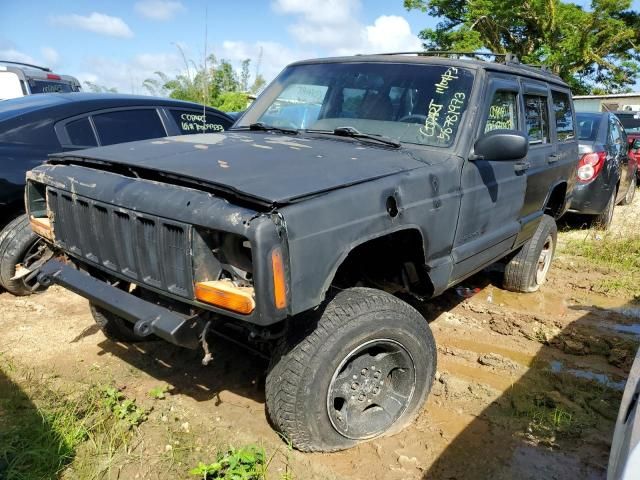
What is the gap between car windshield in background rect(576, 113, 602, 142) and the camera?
723cm

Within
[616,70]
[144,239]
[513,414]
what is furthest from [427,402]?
[616,70]

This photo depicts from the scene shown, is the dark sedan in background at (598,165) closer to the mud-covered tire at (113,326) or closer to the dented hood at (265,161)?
the dented hood at (265,161)

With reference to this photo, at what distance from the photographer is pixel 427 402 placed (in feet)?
10.5

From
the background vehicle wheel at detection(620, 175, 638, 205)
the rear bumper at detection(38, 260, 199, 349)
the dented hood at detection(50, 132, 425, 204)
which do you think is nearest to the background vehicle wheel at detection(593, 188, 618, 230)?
the background vehicle wheel at detection(620, 175, 638, 205)

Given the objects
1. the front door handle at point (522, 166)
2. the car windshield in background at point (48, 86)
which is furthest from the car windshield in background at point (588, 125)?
the car windshield in background at point (48, 86)

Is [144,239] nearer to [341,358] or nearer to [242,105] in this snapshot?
[341,358]

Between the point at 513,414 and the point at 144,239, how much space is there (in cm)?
236

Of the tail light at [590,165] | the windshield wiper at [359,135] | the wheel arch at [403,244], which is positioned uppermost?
the windshield wiper at [359,135]

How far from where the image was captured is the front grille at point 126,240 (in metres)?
2.19

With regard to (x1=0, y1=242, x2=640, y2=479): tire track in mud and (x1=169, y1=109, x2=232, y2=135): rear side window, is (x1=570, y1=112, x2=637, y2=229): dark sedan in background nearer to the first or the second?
(x1=0, y1=242, x2=640, y2=479): tire track in mud

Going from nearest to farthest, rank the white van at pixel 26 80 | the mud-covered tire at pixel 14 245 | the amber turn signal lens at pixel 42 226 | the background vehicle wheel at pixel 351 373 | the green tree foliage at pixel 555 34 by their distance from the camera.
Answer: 1. the background vehicle wheel at pixel 351 373
2. the amber turn signal lens at pixel 42 226
3. the mud-covered tire at pixel 14 245
4. the white van at pixel 26 80
5. the green tree foliage at pixel 555 34

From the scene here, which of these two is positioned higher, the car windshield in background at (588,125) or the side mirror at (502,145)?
the side mirror at (502,145)

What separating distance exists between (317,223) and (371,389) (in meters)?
1.10

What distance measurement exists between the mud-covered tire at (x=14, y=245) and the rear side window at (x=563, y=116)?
4660 mm
